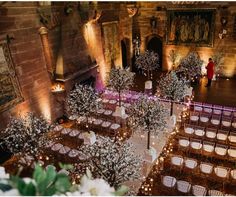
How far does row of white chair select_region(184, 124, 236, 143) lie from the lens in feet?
38.1

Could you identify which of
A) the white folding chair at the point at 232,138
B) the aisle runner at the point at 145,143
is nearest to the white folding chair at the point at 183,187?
the aisle runner at the point at 145,143

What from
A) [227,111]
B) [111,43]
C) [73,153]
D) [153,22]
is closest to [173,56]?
[153,22]

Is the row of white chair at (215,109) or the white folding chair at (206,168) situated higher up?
the white folding chair at (206,168)

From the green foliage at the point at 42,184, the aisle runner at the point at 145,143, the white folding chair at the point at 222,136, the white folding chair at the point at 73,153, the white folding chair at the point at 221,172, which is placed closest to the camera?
the green foliage at the point at 42,184

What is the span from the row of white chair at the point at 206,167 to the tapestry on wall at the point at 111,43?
9.85 metres

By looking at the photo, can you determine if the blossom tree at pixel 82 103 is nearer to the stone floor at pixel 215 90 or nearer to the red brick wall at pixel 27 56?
the red brick wall at pixel 27 56

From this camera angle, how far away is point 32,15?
11711 mm

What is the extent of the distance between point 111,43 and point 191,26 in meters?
6.13

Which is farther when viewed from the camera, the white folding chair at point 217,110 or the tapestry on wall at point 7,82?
the white folding chair at point 217,110

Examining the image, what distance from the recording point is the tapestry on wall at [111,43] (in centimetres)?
1747

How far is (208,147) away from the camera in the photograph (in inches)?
424

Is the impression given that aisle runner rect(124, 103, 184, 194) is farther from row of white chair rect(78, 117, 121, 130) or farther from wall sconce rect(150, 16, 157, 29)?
wall sconce rect(150, 16, 157, 29)

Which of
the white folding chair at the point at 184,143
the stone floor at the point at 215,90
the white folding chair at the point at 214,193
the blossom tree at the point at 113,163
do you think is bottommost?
the stone floor at the point at 215,90

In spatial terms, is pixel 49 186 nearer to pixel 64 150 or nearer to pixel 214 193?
pixel 214 193
